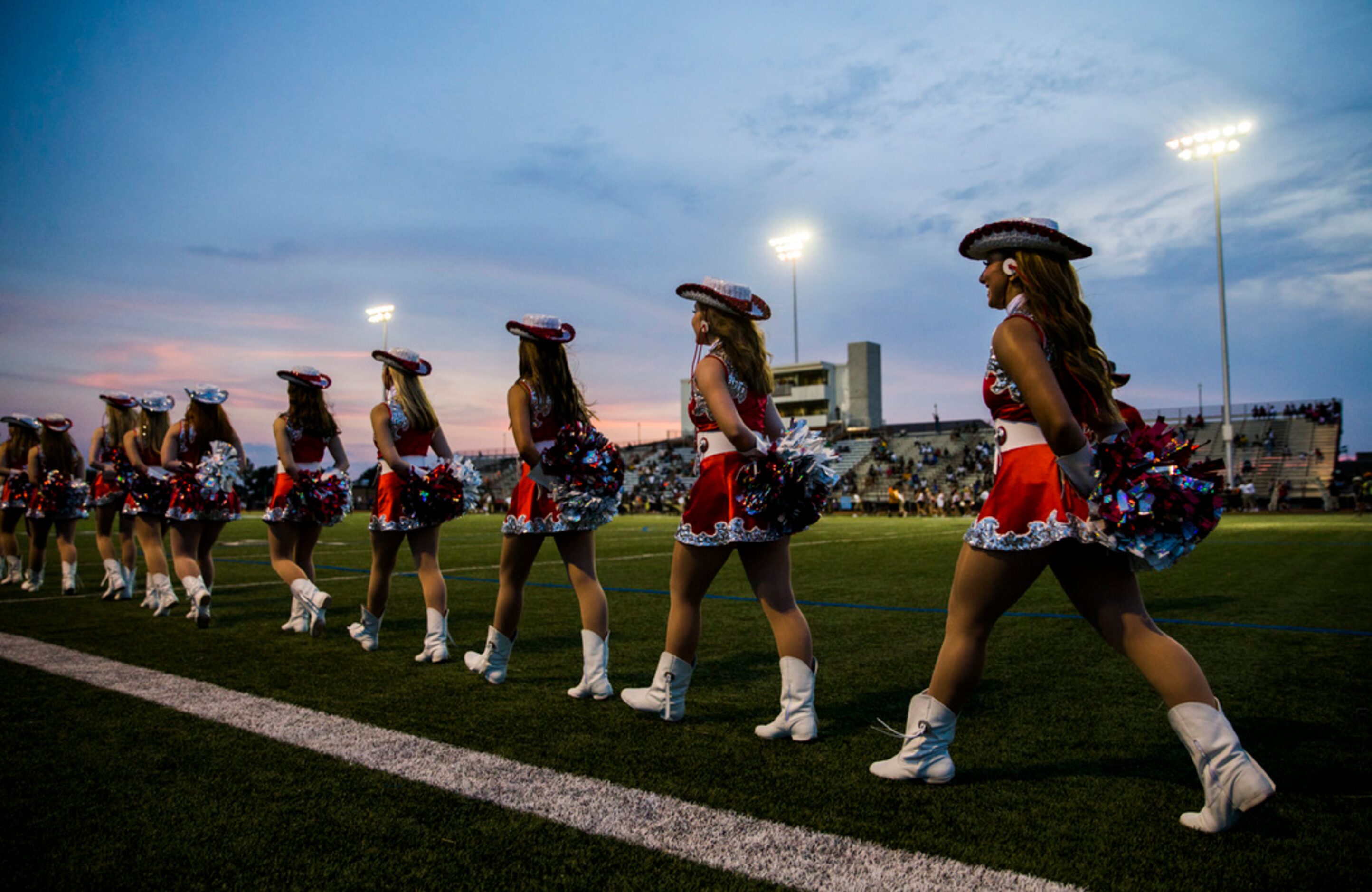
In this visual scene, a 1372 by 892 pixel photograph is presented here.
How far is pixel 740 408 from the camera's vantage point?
137 inches

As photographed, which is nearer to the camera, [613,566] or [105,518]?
[105,518]

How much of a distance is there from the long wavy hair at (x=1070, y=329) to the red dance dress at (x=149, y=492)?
22.8ft

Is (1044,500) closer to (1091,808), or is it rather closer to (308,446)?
(1091,808)

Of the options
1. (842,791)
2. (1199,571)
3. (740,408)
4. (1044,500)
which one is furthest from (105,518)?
(1199,571)

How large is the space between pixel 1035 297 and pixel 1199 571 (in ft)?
29.2

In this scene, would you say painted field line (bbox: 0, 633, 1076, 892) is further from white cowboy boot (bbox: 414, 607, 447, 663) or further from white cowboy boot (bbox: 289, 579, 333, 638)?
white cowboy boot (bbox: 289, 579, 333, 638)

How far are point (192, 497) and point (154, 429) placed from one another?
1.15 m

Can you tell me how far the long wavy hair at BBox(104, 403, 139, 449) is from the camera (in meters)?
7.69

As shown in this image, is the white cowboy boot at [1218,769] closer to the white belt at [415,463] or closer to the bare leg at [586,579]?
the bare leg at [586,579]

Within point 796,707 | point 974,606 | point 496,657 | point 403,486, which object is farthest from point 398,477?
point 974,606

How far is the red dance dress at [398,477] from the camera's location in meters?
5.05

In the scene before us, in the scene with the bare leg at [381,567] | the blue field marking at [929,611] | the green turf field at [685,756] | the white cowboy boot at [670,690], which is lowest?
the blue field marking at [929,611]

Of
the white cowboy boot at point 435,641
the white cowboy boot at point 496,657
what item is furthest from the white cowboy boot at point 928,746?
the white cowboy boot at point 435,641

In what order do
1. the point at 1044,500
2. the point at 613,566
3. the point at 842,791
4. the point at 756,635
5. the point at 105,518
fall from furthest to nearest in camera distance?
the point at 613,566, the point at 105,518, the point at 756,635, the point at 842,791, the point at 1044,500
